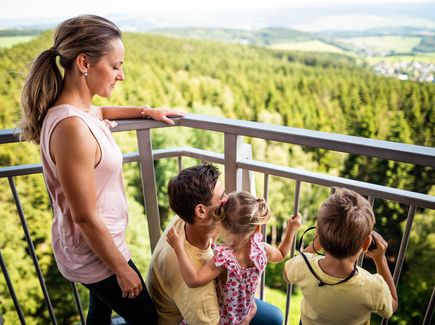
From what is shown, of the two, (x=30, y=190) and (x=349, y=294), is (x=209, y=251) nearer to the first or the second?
(x=349, y=294)

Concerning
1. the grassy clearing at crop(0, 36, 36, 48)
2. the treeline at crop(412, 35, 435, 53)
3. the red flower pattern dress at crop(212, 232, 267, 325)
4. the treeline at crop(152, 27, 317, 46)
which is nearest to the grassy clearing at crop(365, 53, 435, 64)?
the treeline at crop(412, 35, 435, 53)

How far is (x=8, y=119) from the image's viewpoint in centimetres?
1399

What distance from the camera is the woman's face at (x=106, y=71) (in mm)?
1162

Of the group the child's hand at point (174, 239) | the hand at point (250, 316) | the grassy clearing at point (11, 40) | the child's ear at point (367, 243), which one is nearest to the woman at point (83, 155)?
the child's hand at point (174, 239)

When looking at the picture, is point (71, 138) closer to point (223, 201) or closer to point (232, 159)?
point (223, 201)

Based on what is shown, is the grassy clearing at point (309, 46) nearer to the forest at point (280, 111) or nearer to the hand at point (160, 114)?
the forest at point (280, 111)

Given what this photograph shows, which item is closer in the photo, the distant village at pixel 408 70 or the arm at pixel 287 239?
the arm at pixel 287 239

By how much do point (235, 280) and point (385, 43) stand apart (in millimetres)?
23302

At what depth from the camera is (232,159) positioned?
5.22ft

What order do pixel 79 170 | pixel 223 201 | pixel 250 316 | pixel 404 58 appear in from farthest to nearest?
pixel 404 58, pixel 250 316, pixel 223 201, pixel 79 170

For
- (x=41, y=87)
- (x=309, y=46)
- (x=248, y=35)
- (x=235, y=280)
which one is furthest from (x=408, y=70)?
(x=41, y=87)

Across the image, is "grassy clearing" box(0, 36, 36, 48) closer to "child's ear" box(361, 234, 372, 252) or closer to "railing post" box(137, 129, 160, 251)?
"railing post" box(137, 129, 160, 251)

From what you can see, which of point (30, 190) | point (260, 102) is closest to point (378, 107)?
point (260, 102)

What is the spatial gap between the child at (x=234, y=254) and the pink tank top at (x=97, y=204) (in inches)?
8.9
